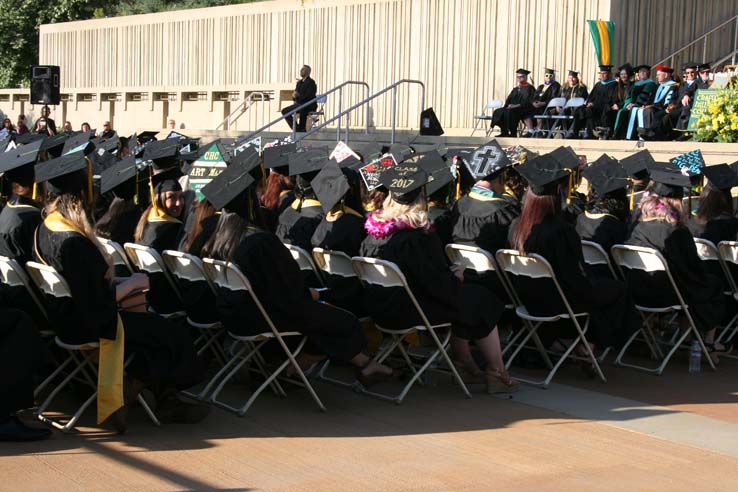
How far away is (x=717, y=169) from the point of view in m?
8.91

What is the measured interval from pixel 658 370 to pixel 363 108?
17.1 meters

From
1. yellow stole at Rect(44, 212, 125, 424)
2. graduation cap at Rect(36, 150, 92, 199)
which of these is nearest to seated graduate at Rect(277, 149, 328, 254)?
graduation cap at Rect(36, 150, 92, 199)

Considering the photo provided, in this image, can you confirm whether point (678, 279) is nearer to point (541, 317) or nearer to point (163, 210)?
point (541, 317)

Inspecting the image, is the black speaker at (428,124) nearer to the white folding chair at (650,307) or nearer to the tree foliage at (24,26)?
the white folding chair at (650,307)

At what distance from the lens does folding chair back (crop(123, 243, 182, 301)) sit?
7.20 meters

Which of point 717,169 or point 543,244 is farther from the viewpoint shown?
point 717,169

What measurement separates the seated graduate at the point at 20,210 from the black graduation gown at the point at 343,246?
6.73ft

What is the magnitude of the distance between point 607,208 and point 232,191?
3.55 m

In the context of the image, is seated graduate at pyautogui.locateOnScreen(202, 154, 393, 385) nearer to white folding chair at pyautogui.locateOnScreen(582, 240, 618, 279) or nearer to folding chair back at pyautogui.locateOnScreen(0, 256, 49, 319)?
folding chair back at pyautogui.locateOnScreen(0, 256, 49, 319)

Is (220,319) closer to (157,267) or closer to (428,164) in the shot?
(157,267)

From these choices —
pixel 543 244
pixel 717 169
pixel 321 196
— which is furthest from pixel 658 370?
pixel 321 196

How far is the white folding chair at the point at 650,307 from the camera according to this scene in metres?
7.90

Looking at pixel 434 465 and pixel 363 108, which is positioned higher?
pixel 363 108

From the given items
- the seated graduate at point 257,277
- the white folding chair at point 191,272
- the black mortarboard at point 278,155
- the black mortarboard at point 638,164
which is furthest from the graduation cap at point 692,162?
the white folding chair at point 191,272
